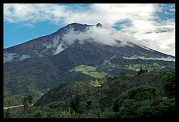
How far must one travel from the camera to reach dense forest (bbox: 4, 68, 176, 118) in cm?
823

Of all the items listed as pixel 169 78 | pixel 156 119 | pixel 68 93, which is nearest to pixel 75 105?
pixel 169 78

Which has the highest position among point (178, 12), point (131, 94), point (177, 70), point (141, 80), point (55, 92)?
point (178, 12)

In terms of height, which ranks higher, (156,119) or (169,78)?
(156,119)

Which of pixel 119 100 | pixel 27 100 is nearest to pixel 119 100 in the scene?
pixel 119 100

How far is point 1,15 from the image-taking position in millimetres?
3742

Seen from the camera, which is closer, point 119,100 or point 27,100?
point 119,100

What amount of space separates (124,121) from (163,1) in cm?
149

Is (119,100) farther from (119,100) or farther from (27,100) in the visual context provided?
(27,100)

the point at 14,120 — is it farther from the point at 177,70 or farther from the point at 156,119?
the point at 177,70

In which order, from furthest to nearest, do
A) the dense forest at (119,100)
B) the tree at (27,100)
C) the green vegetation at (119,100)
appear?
the tree at (27,100), the green vegetation at (119,100), the dense forest at (119,100)

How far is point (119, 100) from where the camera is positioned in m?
27.2

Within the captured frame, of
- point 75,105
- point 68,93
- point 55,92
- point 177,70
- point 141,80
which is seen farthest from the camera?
point 55,92

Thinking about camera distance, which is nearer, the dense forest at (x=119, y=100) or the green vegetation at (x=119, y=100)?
the dense forest at (x=119, y=100)

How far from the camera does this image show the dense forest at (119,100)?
324 inches
